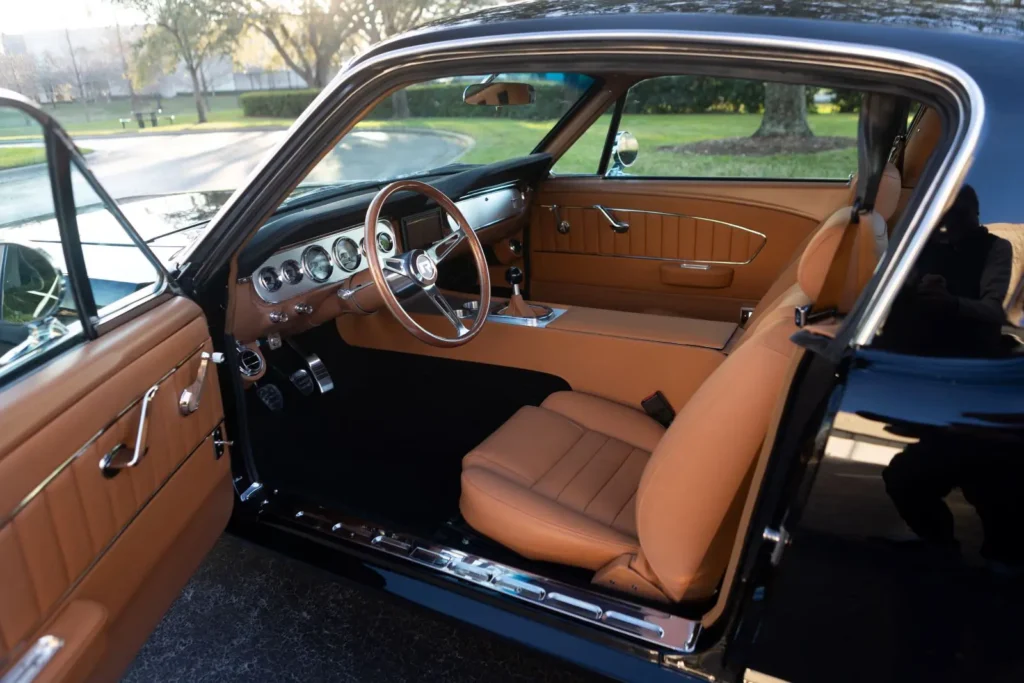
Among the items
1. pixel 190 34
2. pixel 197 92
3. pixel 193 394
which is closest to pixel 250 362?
pixel 193 394

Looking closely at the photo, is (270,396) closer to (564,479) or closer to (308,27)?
(564,479)

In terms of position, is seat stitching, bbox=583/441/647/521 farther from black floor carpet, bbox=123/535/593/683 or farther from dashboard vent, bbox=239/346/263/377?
dashboard vent, bbox=239/346/263/377

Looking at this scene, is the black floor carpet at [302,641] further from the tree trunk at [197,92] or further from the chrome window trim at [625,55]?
the tree trunk at [197,92]

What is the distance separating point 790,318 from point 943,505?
0.39 metres

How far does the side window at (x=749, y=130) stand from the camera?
7863 millimetres

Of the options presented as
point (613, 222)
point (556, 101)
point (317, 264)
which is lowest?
point (613, 222)

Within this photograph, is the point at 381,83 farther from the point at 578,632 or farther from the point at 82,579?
the point at 578,632

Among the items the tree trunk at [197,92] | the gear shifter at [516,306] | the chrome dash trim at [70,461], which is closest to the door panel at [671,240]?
the gear shifter at [516,306]

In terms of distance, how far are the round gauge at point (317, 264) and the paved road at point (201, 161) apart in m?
0.29

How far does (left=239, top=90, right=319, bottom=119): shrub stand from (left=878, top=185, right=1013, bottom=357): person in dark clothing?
1834cm

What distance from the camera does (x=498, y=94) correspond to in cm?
236

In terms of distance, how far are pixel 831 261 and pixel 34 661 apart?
139cm

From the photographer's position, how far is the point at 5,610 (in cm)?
104

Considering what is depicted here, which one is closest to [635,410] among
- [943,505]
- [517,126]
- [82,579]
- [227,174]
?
[943,505]
